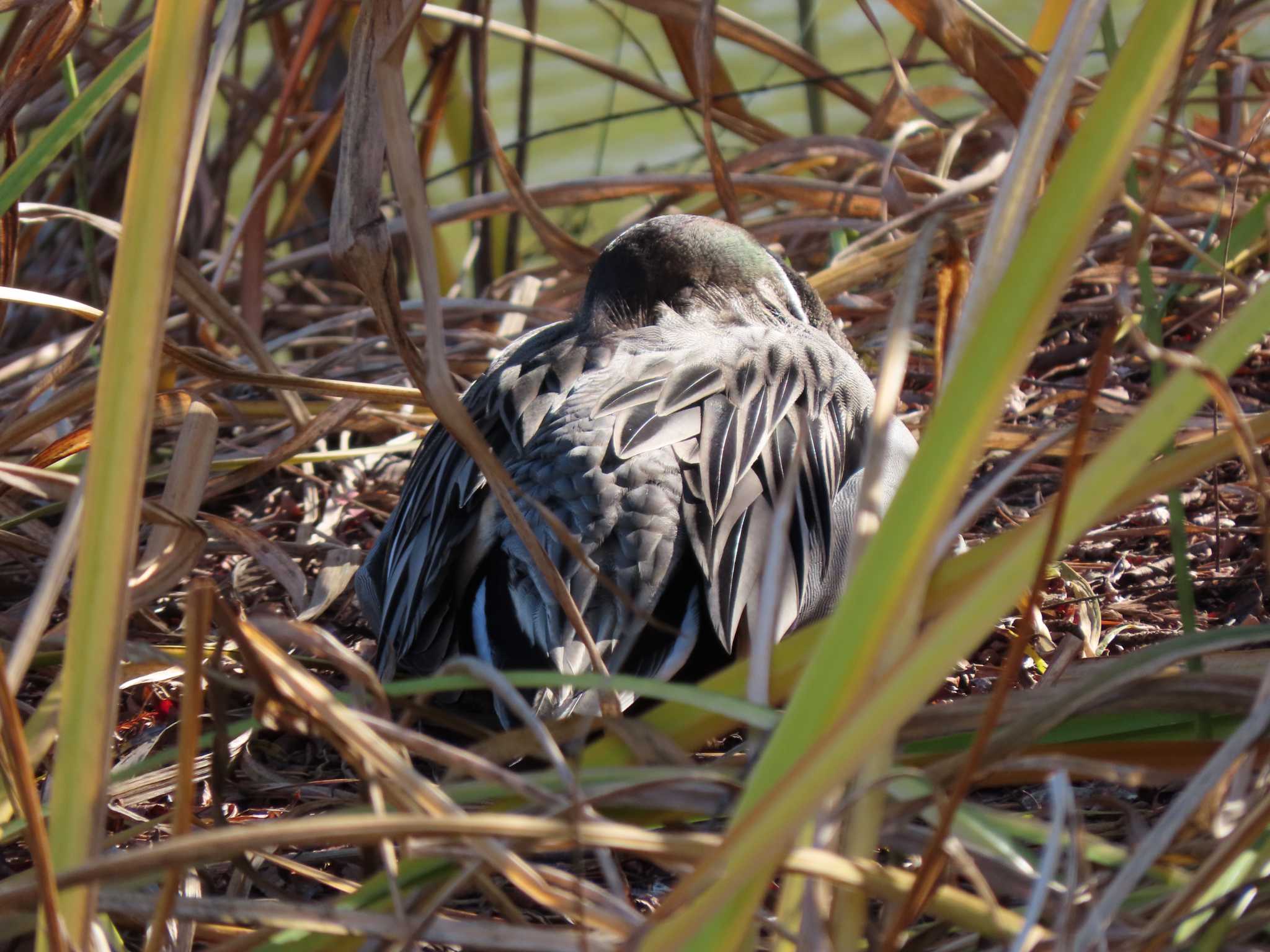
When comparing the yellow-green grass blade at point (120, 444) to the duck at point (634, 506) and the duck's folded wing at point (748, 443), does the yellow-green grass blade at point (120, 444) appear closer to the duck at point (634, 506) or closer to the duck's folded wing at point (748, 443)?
the duck at point (634, 506)

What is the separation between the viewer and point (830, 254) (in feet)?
9.98

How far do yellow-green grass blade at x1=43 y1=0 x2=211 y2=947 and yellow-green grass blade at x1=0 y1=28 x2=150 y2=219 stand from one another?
0.68 metres

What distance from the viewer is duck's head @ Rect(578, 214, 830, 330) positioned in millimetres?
2273

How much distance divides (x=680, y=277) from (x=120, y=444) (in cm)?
144

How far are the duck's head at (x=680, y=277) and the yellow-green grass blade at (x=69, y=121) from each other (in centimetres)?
87

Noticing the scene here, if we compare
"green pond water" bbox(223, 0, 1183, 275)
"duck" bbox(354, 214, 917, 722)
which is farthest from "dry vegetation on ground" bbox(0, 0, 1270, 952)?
"green pond water" bbox(223, 0, 1183, 275)

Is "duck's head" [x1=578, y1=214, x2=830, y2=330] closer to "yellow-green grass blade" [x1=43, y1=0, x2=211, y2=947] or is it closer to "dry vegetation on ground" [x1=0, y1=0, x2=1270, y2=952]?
"dry vegetation on ground" [x1=0, y1=0, x2=1270, y2=952]

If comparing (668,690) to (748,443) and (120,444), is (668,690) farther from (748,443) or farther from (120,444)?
(748,443)

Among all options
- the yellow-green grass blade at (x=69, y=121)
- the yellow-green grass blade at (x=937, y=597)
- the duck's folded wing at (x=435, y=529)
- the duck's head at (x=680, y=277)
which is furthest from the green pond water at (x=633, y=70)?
the yellow-green grass blade at (x=937, y=597)

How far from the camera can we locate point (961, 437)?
2.81ft

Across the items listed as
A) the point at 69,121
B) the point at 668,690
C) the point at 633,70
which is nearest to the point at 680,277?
the point at 69,121

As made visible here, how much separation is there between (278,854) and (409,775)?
1.81ft

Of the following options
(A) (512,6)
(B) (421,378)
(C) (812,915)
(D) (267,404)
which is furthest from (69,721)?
(A) (512,6)

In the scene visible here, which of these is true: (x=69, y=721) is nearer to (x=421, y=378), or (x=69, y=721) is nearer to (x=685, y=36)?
(x=421, y=378)
